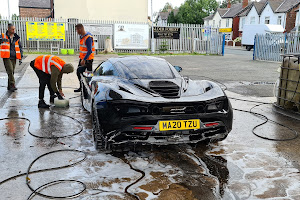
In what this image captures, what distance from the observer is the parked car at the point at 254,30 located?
35.7 meters

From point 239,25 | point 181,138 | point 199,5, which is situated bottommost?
point 181,138

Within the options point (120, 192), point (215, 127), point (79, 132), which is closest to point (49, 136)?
point (79, 132)

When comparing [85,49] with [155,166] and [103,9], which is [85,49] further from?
[103,9]

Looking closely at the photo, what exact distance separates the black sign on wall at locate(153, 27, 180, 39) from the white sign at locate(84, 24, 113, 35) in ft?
11.7

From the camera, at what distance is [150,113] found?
3902 millimetres

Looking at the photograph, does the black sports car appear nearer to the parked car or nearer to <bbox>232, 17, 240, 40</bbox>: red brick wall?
the parked car

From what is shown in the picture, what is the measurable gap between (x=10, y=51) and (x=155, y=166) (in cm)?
666

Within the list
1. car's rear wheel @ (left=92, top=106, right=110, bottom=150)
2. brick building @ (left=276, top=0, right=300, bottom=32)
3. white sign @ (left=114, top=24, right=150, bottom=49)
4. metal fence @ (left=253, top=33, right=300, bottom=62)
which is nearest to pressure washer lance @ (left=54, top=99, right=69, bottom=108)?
car's rear wheel @ (left=92, top=106, right=110, bottom=150)

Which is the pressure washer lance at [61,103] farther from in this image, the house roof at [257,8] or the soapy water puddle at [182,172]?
the house roof at [257,8]

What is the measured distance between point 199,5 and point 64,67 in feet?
218

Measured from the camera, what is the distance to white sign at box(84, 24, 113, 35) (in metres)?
22.7

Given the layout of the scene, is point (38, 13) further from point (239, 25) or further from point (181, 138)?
point (181, 138)

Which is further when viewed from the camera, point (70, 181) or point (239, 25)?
point (239, 25)

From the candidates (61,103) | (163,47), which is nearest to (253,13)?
(163,47)
